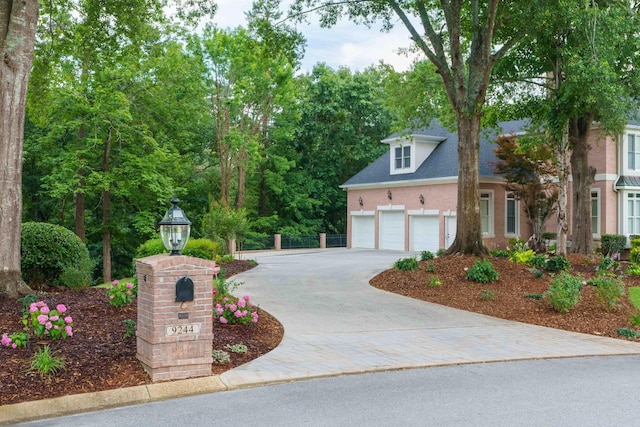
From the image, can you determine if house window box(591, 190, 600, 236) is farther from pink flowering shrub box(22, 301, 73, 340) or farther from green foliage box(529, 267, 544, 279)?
pink flowering shrub box(22, 301, 73, 340)

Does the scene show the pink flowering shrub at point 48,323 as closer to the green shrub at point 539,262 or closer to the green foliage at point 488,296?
the green foliage at point 488,296

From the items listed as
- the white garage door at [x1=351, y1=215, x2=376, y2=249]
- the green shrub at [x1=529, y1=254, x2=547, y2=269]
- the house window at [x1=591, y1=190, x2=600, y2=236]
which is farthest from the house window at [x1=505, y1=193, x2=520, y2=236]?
the green shrub at [x1=529, y1=254, x2=547, y2=269]

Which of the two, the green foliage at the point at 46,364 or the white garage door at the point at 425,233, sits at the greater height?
the white garage door at the point at 425,233

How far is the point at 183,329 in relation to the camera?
6.46 metres

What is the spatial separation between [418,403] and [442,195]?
21.9 m

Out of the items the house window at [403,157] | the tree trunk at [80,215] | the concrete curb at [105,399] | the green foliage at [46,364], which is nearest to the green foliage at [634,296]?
the concrete curb at [105,399]

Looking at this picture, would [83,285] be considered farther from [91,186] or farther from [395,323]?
[91,186]

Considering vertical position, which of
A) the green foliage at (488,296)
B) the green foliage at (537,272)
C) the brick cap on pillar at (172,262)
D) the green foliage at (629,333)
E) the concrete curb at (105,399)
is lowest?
the green foliage at (629,333)

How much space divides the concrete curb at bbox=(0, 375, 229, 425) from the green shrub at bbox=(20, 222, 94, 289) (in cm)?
467

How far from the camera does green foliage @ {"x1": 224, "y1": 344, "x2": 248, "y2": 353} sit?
7.52m

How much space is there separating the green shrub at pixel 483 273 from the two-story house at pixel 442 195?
910 cm

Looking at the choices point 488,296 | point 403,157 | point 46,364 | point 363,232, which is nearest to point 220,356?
point 46,364

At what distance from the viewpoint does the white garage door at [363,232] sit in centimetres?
3198

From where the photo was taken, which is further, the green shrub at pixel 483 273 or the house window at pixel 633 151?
the house window at pixel 633 151
